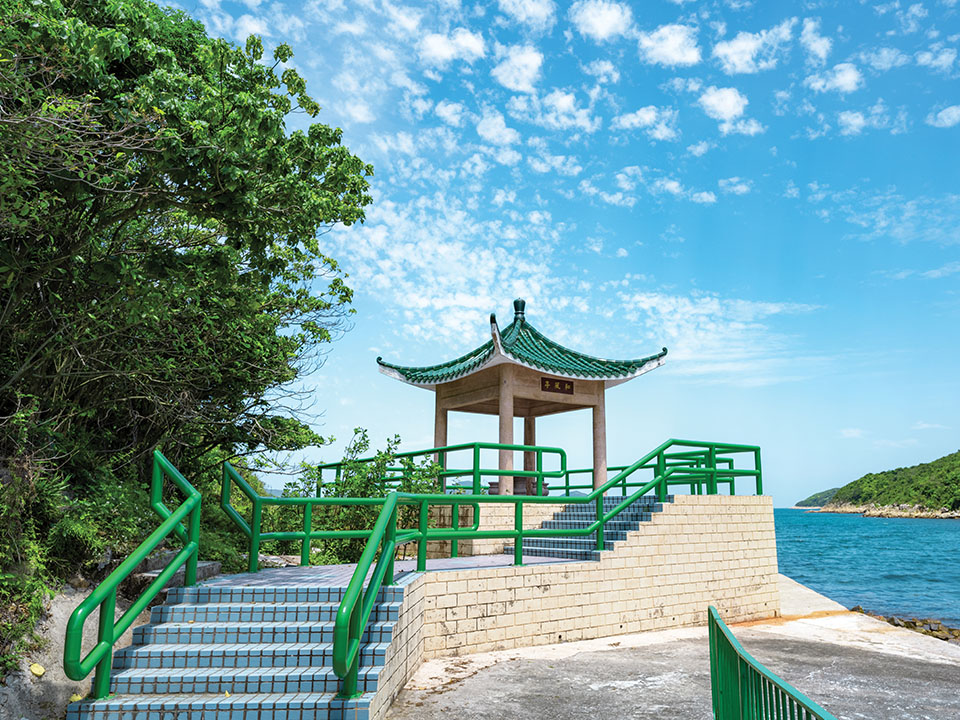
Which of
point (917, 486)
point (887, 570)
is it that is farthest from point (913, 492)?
point (887, 570)

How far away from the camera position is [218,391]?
37.5 ft

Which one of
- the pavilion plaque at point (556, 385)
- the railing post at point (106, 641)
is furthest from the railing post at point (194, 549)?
the pavilion plaque at point (556, 385)

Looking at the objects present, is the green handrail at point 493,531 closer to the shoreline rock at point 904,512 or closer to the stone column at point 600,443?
the stone column at point 600,443

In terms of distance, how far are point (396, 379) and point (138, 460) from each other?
6.03m

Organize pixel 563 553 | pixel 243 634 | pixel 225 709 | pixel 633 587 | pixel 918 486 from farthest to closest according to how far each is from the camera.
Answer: pixel 918 486
pixel 563 553
pixel 633 587
pixel 243 634
pixel 225 709

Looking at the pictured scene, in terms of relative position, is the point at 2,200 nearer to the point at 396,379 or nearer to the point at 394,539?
the point at 394,539

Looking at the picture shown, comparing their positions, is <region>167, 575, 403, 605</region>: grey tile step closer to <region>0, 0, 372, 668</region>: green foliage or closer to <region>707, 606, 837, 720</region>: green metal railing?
<region>0, 0, 372, 668</region>: green foliage

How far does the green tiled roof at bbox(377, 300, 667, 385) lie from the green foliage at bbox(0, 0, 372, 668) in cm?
419

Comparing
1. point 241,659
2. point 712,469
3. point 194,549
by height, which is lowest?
point 241,659

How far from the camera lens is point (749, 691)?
11.5 ft

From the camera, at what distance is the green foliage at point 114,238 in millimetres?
5844

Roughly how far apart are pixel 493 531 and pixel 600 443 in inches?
232

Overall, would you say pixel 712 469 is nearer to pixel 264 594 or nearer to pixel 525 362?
pixel 525 362

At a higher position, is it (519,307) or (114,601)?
(519,307)
